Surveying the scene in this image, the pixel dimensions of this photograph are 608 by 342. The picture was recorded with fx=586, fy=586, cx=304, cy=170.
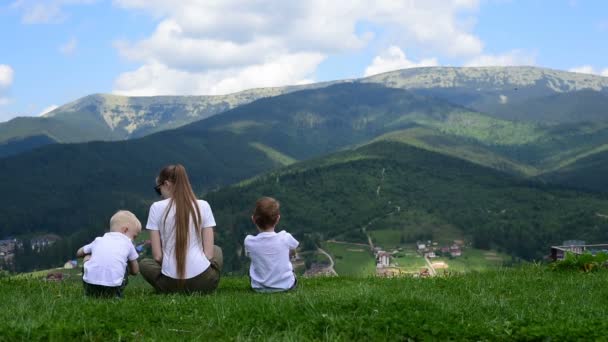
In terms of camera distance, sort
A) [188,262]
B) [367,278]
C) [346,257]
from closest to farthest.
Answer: [188,262]
[367,278]
[346,257]

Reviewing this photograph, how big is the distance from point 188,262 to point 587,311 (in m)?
6.09

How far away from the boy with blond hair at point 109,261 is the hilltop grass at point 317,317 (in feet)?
1.37

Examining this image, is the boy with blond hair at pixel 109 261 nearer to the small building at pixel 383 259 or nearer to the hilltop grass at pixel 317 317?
the hilltop grass at pixel 317 317

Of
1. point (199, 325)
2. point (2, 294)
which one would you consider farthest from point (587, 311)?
Answer: point (2, 294)

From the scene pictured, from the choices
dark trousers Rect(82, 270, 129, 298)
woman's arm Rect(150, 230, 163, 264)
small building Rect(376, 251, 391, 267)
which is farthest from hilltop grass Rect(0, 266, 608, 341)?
small building Rect(376, 251, 391, 267)

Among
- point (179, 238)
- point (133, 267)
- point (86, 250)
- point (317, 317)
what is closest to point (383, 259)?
point (133, 267)

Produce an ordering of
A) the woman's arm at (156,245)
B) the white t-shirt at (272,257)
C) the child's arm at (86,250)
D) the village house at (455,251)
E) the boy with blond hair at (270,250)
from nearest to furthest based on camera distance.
Result: the child's arm at (86,250)
the woman's arm at (156,245)
the boy with blond hair at (270,250)
the white t-shirt at (272,257)
the village house at (455,251)

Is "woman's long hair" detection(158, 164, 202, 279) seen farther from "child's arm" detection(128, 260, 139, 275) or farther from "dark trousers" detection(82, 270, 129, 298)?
"dark trousers" detection(82, 270, 129, 298)

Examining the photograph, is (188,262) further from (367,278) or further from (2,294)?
(367,278)

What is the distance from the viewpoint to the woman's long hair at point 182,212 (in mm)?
9594

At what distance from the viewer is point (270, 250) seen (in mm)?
10430

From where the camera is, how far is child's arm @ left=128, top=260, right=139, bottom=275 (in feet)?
31.8

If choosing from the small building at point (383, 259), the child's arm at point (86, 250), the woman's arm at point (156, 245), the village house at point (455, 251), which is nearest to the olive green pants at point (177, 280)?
the woman's arm at point (156, 245)

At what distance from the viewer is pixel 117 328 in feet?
21.0
